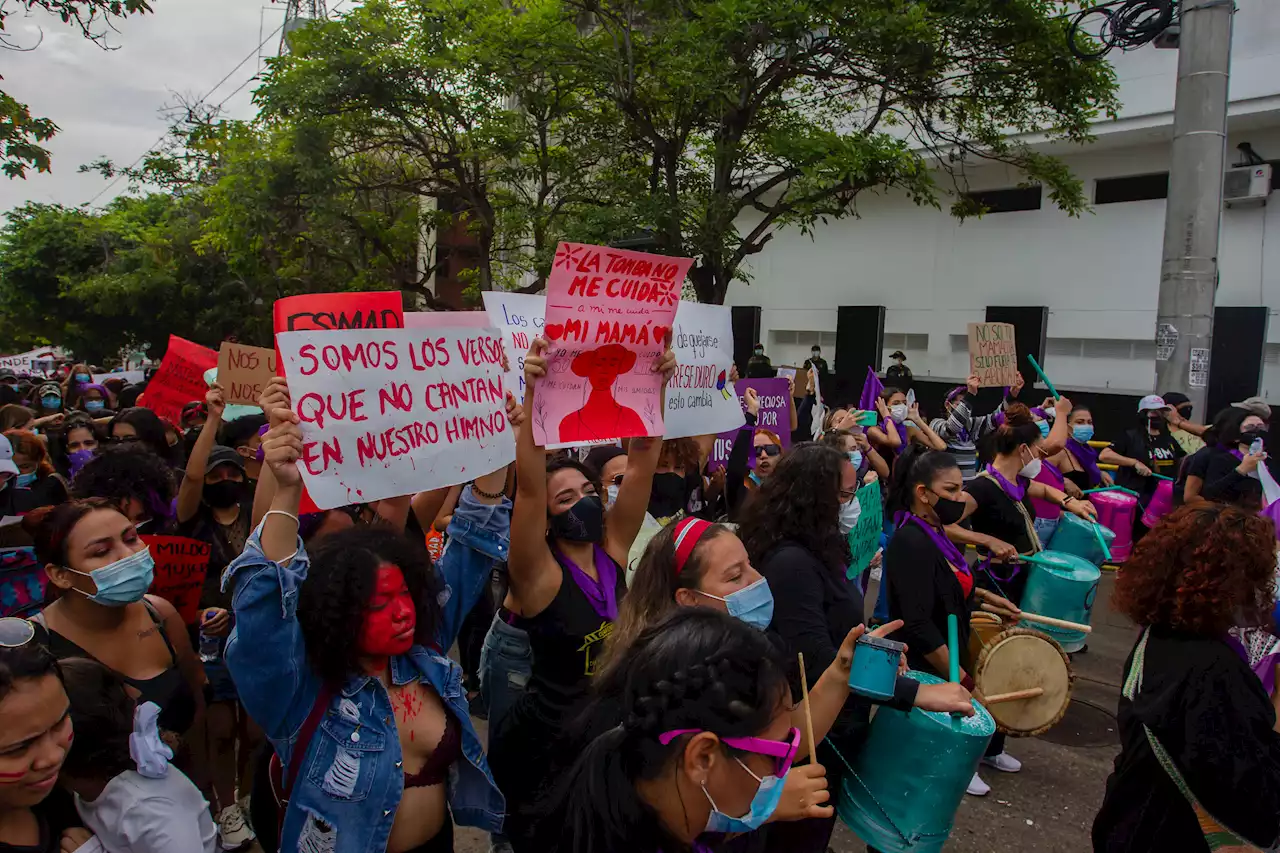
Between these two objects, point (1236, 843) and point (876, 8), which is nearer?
point (1236, 843)

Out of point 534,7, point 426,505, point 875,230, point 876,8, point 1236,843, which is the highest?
point 534,7

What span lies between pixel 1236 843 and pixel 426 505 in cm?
278

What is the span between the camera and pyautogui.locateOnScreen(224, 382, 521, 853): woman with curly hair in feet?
6.61

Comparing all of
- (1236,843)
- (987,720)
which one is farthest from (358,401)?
(1236,843)

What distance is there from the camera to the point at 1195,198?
8.64m

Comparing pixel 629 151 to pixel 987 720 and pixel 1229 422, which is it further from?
pixel 987 720

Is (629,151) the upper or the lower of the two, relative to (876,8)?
lower

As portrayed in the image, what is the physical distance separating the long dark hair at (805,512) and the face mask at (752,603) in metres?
0.49

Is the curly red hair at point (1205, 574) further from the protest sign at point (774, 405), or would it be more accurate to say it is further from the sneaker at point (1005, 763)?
the protest sign at point (774, 405)

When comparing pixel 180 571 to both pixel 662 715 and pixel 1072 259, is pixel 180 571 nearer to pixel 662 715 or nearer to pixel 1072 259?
pixel 662 715

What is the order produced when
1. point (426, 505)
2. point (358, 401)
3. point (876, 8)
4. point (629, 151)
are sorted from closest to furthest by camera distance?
point (358, 401) → point (426, 505) → point (876, 8) → point (629, 151)

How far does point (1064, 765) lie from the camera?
4668mm

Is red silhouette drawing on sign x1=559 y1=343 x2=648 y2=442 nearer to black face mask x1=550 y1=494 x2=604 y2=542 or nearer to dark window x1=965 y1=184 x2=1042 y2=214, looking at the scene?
black face mask x1=550 y1=494 x2=604 y2=542

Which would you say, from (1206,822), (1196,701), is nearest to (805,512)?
(1196,701)
